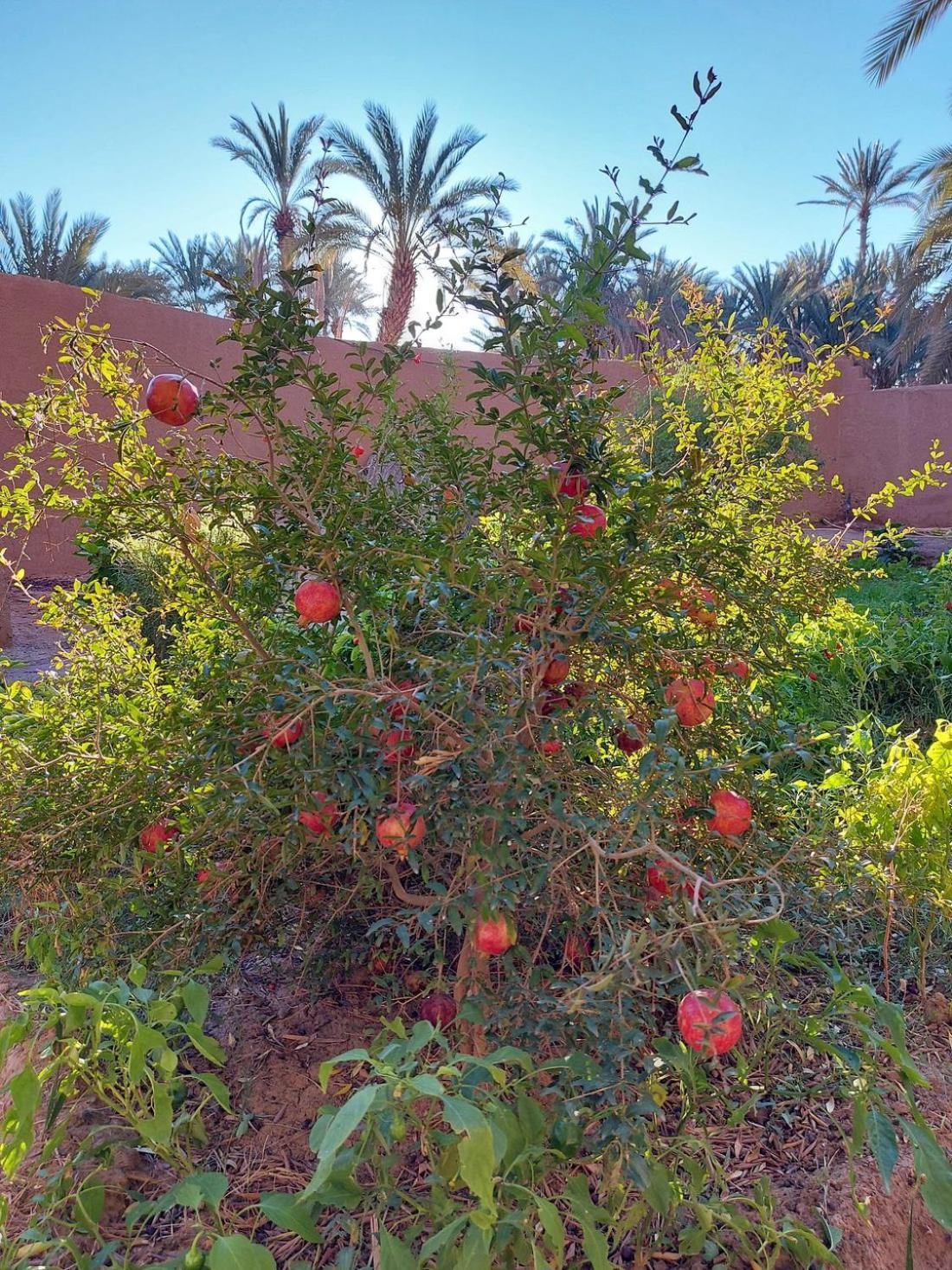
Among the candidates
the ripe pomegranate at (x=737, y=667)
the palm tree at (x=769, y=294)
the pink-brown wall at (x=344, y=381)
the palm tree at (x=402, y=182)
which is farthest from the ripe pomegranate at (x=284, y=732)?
the palm tree at (x=769, y=294)

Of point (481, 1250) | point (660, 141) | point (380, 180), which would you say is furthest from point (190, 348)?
point (481, 1250)

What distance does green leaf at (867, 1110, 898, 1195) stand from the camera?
3.76 ft

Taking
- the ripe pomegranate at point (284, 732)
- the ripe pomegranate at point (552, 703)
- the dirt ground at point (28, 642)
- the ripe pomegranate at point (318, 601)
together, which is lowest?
→ the dirt ground at point (28, 642)

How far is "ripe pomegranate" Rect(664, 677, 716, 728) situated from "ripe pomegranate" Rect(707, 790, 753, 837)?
148 millimetres

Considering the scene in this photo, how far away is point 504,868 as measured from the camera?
1391 millimetres

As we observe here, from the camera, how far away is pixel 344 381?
9.29 metres

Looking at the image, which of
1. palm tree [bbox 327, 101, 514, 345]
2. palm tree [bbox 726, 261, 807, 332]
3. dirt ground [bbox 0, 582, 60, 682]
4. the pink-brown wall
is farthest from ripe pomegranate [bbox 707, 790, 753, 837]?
palm tree [bbox 726, 261, 807, 332]

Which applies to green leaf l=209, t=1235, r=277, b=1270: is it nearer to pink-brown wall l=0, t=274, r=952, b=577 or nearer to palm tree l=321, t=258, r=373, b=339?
pink-brown wall l=0, t=274, r=952, b=577

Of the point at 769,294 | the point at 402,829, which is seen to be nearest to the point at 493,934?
the point at 402,829

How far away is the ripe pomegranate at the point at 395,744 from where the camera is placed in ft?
4.25

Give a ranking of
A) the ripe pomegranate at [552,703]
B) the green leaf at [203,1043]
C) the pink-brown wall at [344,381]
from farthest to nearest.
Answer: the pink-brown wall at [344,381], the ripe pomegranate at [552,703], the green leaf at [203,1043]

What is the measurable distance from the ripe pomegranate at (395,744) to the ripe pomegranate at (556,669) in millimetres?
228

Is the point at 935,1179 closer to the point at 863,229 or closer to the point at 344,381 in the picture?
the point at 344,381

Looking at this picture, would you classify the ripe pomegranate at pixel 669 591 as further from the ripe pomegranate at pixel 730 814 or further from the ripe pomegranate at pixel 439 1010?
the ripe pomegranate at pixel 439 1010
